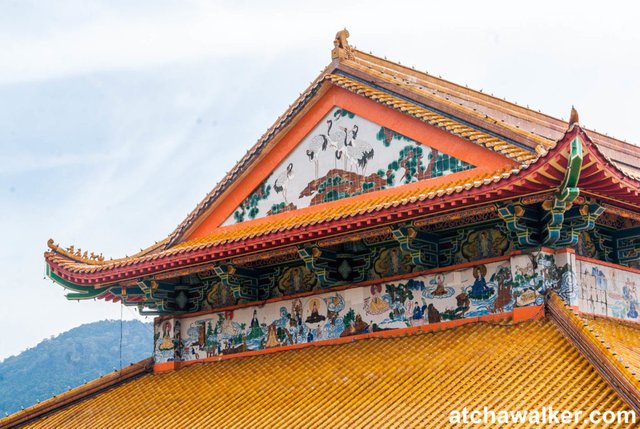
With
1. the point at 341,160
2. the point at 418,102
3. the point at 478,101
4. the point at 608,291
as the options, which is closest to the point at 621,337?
the point at 608,291

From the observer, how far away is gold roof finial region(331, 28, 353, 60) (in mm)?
20141

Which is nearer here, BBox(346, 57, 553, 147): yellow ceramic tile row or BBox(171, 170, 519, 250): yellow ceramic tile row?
BBox(171, 170, 519, 250): yellow ceramic tile row

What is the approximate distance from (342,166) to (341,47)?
112 inches

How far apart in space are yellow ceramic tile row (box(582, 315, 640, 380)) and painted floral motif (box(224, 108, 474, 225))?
3.27m

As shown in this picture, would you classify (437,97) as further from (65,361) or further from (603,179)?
(65,361)

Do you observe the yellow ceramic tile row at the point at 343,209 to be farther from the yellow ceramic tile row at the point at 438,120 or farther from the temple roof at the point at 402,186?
the yellow ceramic tile row at the point at 438,120

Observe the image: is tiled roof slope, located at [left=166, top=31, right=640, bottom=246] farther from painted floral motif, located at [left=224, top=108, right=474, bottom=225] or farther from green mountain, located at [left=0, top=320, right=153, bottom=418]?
green mountain, located at [left=0, top=320, right=153, bottom=418]

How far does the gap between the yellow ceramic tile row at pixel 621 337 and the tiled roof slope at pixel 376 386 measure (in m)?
0.60

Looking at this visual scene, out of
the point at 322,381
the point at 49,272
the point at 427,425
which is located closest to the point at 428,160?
the point at 322,381

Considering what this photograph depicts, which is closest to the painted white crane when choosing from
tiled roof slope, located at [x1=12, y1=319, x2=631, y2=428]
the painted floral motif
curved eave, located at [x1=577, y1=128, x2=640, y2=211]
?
the painted floral motif

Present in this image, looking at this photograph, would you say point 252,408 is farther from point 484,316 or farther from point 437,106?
point 437,106

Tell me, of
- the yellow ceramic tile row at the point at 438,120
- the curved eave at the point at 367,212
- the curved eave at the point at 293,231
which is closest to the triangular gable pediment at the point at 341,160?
the yellow ceramic tile row at the point at 438,120

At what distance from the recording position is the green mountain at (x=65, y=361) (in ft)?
262

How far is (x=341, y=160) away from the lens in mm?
19016
